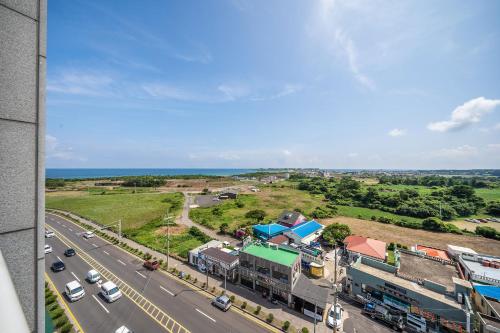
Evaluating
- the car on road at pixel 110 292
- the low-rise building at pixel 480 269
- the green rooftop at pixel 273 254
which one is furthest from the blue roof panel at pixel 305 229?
the car on road at pixel 110 292

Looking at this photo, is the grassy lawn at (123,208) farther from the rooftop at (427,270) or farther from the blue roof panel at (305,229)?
the rooftop at (427,270)

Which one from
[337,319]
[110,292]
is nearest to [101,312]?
[110,292]

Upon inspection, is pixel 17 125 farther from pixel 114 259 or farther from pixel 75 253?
pixel 75 253

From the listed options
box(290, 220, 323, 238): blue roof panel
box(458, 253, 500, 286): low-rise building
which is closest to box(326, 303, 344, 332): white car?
box(290, 220, 323, 238): blue roof panel

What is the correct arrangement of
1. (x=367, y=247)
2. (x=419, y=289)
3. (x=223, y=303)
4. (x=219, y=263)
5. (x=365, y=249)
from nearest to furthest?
(x=419, y=289) → (x=223, y=303) → (x=219, y=263) → (x=365, y=249) → (x=367, y=247)

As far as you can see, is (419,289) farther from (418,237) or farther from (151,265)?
(151,265)

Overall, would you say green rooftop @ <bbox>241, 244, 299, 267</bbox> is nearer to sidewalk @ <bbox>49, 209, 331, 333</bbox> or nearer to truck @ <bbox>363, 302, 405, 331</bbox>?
sidewalk @ <bbox>49, 209, 331, 333</bbox>

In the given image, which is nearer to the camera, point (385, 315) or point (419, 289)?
point (419, 289)
